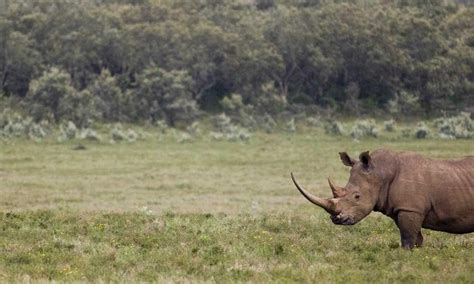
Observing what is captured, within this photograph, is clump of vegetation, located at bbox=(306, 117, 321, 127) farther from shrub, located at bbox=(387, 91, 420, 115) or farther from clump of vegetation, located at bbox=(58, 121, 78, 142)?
clump of vegetation, located at bbox=(58, 121, 78, 142)

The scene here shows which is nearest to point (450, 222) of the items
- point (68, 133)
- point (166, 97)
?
point (68, 133)

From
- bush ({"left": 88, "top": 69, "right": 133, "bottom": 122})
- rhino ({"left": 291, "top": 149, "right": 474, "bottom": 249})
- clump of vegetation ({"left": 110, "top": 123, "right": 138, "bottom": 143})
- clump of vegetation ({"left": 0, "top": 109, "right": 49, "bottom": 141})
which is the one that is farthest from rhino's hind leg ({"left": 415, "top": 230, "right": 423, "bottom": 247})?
bush ({"left": 88, "top": 69, "right": 133, "bottom": 122})

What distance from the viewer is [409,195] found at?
47.8 feet

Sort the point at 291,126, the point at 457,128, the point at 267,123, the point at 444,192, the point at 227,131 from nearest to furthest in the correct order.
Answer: the point at 444,192 < the point at 457,128 < the point at 227,131 < the point at 291,126 < the point at 267,123

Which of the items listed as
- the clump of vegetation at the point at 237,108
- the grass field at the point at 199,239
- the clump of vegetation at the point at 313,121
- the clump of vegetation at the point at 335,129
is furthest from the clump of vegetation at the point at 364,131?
the grass field at the point at 199,239

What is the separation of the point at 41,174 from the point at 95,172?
2.15m

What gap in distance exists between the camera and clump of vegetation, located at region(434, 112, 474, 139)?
49412mm

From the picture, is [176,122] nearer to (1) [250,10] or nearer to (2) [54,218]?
(1) [250,10]

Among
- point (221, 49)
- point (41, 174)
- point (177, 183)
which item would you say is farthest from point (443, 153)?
point (221, 49)

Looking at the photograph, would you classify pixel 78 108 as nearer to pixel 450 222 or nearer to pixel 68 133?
pixel 68 133

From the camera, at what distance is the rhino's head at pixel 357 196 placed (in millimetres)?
14562

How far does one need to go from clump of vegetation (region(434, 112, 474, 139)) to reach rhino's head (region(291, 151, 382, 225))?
116 feet

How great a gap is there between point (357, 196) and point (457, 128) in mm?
37413

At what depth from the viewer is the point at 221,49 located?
66.0 metres
